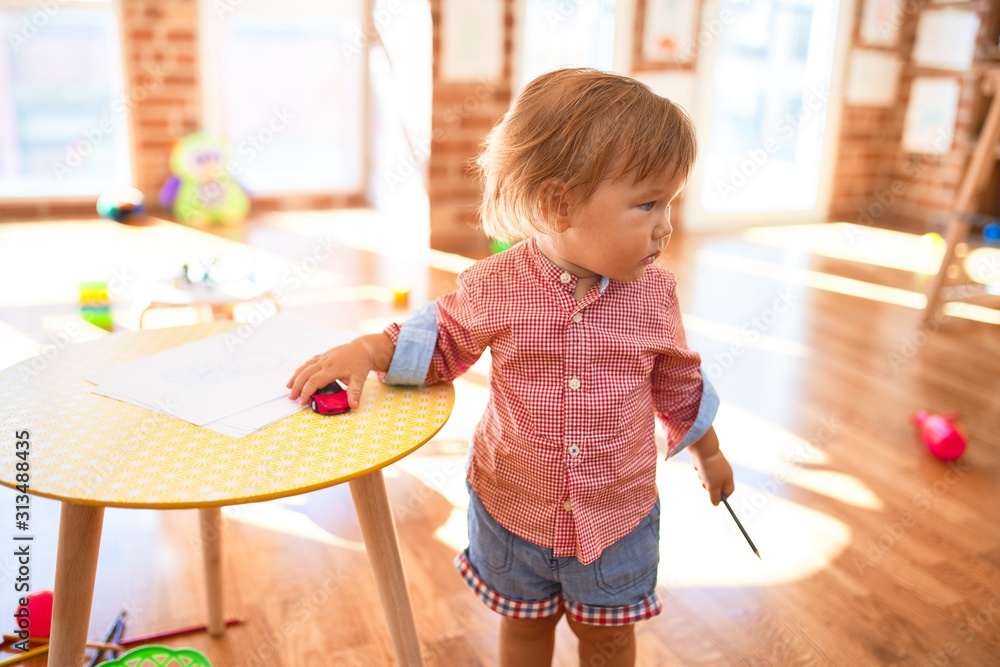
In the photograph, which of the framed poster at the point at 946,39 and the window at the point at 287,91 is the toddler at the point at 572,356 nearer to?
the window at the point at 287,91

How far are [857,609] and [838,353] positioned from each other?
1454 mm

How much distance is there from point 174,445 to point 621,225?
0.49 meters

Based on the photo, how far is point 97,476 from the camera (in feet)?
2.43

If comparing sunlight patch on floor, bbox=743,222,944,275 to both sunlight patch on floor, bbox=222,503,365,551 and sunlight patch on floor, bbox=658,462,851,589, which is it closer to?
sunlight patch on floor, bbox=658,462,851,589

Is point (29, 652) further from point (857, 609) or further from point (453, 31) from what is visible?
point (453, 31)

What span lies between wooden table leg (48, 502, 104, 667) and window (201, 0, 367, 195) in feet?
12.8

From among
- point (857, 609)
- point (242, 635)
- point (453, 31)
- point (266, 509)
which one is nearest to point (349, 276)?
point (453, 31)

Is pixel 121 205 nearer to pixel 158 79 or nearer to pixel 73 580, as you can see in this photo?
pixel 158 79

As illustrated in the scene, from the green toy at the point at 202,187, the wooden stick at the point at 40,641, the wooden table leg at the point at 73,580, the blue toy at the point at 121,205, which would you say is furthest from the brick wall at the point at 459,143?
the wooden table leg at the point at 73,580

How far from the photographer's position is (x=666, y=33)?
430 cm

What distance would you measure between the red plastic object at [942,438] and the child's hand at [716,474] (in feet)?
4.08

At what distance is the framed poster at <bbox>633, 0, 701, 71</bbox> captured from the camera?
424cm

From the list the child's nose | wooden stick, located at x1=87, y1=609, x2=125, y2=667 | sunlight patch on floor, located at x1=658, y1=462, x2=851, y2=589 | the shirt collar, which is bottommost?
sunlight patch on floor, located at x1=658, y1=462, x2=851, y2=589

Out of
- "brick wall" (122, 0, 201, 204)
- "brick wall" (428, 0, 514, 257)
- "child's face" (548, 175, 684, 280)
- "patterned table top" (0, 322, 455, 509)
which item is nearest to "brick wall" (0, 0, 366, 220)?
"brick wall" (122, 0, 201, 204)
